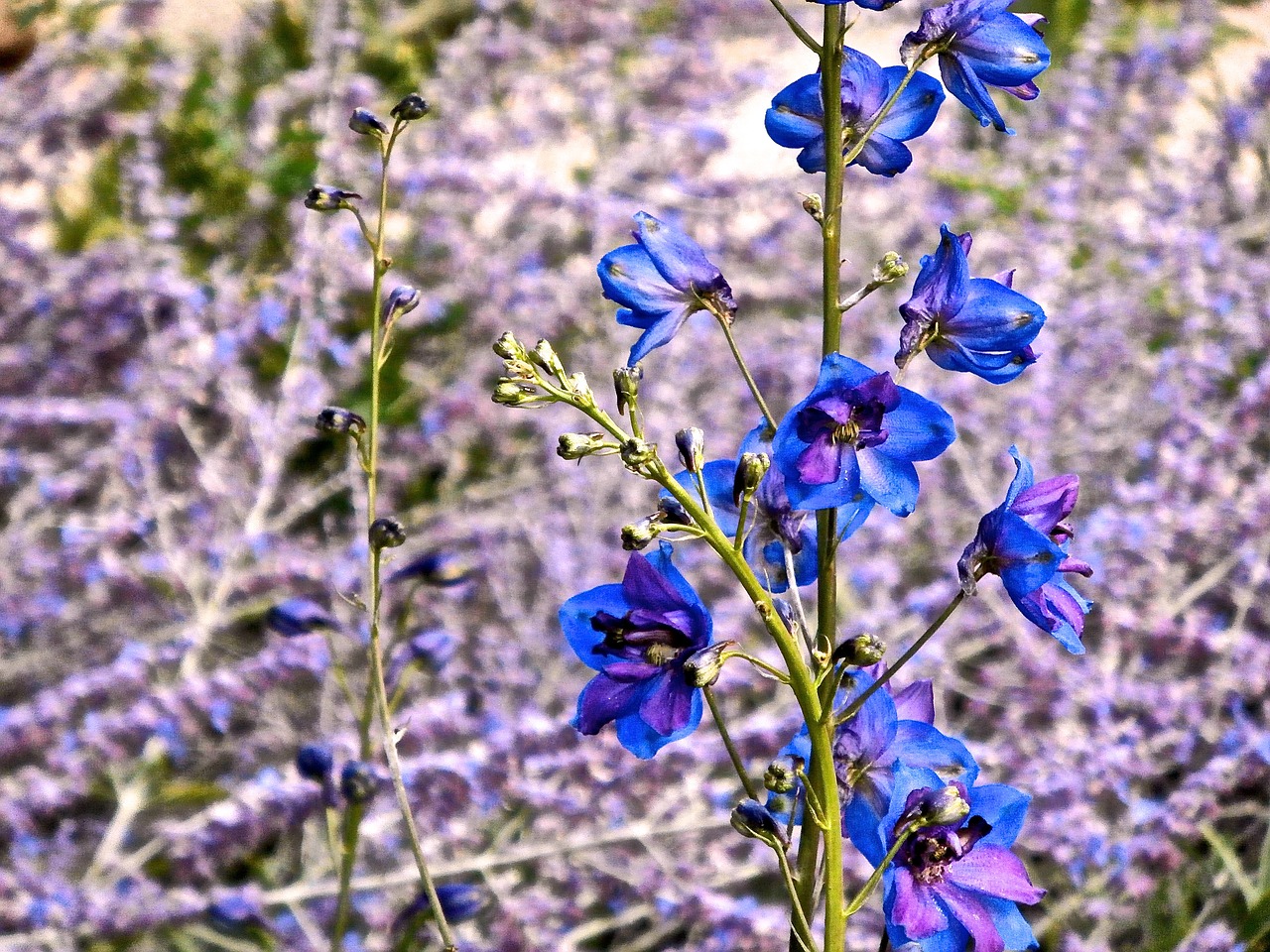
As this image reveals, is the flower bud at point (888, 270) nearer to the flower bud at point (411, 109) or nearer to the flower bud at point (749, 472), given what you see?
the flower bud at point (749, 472)

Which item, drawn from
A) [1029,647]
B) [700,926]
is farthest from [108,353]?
[1029,647]

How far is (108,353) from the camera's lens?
10.6ft

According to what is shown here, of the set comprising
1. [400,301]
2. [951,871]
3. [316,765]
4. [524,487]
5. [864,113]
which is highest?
[864,113]

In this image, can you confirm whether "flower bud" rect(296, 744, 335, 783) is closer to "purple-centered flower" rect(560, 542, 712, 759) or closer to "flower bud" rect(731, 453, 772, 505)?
"purple-centered flower" rect(560, 542, 712, 759)

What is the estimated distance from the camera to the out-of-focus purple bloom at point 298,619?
1673 mm

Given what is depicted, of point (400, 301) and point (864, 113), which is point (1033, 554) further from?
point (400, 301)

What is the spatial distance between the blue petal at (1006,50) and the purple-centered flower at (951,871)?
22.1 inches

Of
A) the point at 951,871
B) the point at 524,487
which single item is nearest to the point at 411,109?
the point at 951,871

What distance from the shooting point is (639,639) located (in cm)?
91

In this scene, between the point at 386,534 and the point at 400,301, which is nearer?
the point at 386,534

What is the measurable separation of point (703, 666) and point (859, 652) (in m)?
0.11

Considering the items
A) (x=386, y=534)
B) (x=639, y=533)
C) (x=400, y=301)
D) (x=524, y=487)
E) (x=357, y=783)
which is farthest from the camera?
(x=524, y=487)

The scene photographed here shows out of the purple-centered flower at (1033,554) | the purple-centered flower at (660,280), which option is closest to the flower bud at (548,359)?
the purple-centered flower at (660,280)

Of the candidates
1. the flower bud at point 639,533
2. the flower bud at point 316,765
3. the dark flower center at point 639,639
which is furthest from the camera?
the flower bud at point 316,765
